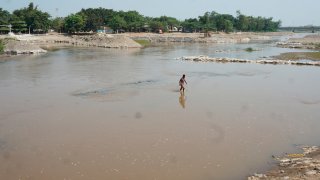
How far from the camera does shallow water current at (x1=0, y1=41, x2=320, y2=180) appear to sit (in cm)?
1305

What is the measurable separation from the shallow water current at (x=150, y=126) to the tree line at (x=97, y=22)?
7875 cm

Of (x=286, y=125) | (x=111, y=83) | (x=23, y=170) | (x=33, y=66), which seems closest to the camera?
(x=23, y=170)

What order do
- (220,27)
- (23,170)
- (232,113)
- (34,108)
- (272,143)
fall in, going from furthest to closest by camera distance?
1. (220,27)
2. (34,108)
3. (232,113)
4. (272,143)
5. (23,170)

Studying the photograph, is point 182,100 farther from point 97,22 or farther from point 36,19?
point 97,22

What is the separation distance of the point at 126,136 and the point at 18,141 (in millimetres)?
4533

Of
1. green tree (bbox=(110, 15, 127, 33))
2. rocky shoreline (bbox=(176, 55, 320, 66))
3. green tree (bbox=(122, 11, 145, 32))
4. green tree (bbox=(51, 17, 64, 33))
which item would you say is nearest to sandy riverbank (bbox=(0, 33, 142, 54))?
green tree (bbox=(51, 17, 64, 33))

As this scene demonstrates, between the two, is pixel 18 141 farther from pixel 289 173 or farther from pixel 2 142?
pixel 289 173

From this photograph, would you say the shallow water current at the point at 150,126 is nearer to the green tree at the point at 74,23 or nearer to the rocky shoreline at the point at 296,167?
the rocky shoreline at the point at 296,167

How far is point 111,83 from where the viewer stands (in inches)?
1232

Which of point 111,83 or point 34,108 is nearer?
point 34,108

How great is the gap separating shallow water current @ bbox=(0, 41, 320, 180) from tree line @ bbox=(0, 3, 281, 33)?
78.8 metres

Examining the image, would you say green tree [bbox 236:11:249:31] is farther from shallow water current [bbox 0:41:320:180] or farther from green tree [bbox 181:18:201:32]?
shallow water current [bbox 0:41:320:180]

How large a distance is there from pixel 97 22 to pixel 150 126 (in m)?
107

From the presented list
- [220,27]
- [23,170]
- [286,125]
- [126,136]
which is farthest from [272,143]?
[220,27]
